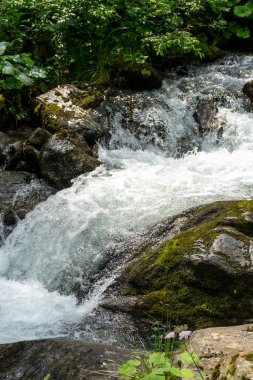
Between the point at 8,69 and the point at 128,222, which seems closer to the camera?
the point at 128,222

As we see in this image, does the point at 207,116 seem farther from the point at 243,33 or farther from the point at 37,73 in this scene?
the point at 243,33

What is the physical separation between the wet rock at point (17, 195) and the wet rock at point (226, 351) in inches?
138

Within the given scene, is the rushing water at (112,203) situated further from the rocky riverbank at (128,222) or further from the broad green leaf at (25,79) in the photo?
the broad green leaf at (25,79)

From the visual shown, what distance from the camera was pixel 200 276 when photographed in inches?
145

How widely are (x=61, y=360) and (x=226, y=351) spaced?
0.95 meters

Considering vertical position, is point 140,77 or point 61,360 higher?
point 140,77

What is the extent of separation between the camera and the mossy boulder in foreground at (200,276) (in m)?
3.59

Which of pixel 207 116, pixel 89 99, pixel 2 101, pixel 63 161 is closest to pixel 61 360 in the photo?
pixel 63 161

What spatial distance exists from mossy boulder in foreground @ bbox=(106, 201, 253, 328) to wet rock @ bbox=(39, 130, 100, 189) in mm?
2386

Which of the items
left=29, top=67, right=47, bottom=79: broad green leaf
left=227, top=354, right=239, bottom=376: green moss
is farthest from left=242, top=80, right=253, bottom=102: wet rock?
left=227, top=354, right=239, bottom=376: green moss

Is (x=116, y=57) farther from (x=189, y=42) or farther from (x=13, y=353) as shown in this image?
(x=13, y=353)

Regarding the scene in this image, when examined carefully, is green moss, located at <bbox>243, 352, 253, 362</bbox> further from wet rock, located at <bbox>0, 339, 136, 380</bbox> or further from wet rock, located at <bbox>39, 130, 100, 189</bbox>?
wet rock, located at <bbox>39, 130, 100, 189</bbox>

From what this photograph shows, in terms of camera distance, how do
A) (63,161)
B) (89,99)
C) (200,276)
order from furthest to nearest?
(89,99) < (63,161) < (200,276)

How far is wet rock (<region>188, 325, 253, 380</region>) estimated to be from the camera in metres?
1.99
